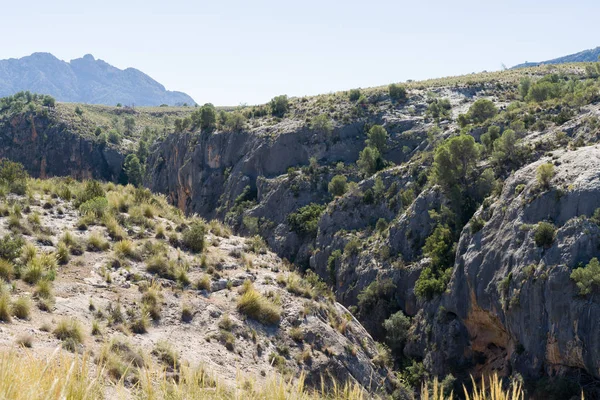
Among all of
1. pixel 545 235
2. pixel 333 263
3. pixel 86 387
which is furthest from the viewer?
pixel 333 263

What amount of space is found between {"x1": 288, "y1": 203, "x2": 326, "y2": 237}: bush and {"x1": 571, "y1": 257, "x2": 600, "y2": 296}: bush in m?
30.2

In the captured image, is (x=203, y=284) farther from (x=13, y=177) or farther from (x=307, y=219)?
(x=307, y=219)

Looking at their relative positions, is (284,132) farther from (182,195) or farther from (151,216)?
(151,216)

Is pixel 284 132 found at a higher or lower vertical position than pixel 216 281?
higher

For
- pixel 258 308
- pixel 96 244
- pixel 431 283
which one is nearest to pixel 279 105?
pixel 431 283

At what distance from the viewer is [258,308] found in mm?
13320

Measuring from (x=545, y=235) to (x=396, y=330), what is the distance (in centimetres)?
1272

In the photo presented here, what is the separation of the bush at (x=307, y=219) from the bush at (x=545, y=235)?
27142mm

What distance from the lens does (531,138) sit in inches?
1558

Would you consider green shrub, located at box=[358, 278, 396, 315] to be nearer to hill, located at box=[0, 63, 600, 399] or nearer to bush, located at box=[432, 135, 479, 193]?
hill, located at box=[0, 63, 600, 399]

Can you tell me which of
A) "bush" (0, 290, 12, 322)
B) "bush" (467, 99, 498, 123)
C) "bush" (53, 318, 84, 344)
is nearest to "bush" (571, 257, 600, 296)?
"bush" (53, 318, 84, 344)

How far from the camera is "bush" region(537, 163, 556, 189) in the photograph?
28891mm

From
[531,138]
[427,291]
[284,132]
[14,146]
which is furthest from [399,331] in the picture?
[14,146]

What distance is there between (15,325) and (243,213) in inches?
2063
